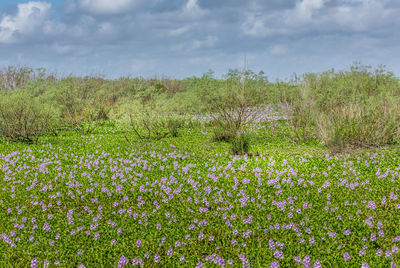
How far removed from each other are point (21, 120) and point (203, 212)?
29.9 feet

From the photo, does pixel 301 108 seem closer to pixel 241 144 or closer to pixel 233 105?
pixel 233 105

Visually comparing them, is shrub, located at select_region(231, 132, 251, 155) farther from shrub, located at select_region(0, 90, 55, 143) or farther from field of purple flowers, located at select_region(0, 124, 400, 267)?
shrub, located at select_region(0, 90, 55, 143)

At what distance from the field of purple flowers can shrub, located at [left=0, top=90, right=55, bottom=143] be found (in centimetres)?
366

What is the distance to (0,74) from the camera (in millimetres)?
27188

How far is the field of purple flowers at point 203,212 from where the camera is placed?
3943 millimetres

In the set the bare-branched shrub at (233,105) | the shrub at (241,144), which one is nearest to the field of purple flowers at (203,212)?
the shrub at (241,144)

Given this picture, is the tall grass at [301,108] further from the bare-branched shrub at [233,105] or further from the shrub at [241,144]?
the shrub at [241,144]

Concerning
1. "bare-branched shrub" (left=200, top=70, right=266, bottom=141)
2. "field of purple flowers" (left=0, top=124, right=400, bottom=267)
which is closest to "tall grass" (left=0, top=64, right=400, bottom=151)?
"bare-branched shrub" (left=200, top=70, right=266, bottom=141)

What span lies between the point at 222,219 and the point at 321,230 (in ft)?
4.21

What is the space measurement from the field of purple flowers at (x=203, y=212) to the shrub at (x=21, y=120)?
3.66 m

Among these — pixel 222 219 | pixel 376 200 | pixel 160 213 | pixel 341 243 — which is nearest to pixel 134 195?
pixel 160 213

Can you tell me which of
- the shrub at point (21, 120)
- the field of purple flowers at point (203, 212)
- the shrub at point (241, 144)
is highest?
the shrub at point (21, 120)

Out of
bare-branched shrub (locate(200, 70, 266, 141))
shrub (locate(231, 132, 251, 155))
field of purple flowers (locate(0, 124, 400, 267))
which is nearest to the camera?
field of purple flowers (locate(0, 124, 400, 267))

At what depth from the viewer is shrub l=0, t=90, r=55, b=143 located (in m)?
11.7
